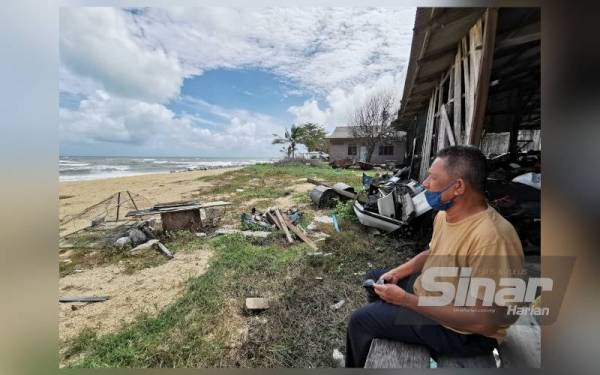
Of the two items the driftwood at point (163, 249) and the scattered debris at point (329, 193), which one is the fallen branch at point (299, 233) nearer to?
the scattered debris at point (329, 193)

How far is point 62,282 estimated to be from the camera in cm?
156

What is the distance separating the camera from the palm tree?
1729 mm

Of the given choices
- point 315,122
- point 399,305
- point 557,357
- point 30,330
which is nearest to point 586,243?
point 557,357

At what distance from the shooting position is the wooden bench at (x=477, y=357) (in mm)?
1318

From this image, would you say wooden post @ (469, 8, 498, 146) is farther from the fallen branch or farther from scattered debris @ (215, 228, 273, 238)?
scattered debris @ (215, 228, 273, 238)

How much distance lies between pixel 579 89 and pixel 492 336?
155 centimetres

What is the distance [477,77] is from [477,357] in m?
1.62

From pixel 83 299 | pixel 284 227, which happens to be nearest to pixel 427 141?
pixel 284 227

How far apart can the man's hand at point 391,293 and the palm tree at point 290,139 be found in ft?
3.45

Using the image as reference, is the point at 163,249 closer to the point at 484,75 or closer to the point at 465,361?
the point at 465,361

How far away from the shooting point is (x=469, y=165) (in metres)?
1.45

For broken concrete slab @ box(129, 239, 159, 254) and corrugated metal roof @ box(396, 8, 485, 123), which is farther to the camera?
broken concrete slab @ box(129, 239, 159, 254)

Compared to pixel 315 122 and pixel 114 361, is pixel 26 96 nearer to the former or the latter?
pixel 114 361

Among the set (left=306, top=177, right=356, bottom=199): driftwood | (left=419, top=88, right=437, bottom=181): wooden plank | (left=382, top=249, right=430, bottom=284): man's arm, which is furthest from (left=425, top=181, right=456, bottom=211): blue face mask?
(left=306, top=177, right=356, bottom=199): driftwood
